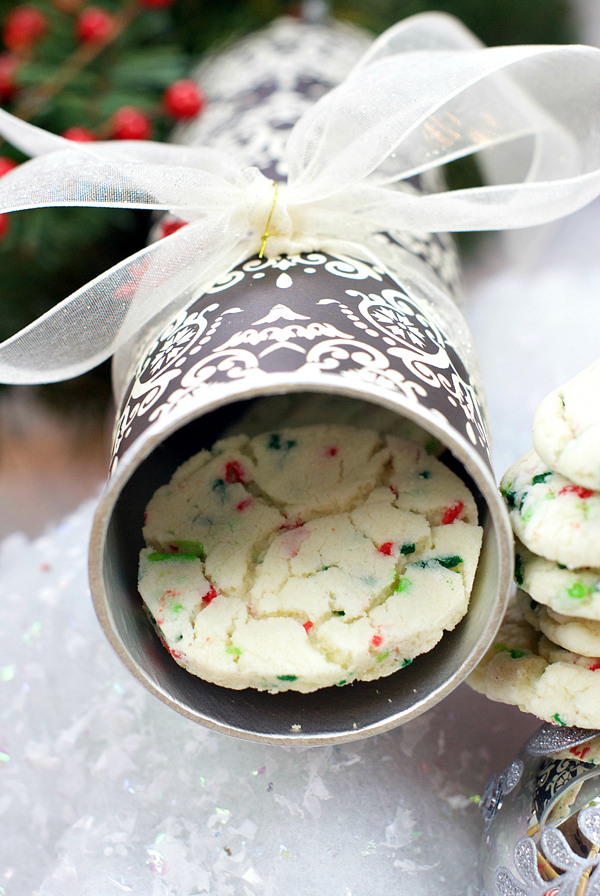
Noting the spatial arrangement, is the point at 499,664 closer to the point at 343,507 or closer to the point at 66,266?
the point at 343,507

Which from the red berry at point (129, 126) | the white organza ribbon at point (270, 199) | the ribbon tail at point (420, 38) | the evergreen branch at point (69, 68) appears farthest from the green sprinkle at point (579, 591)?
the evergreen branch at point (69, 68)

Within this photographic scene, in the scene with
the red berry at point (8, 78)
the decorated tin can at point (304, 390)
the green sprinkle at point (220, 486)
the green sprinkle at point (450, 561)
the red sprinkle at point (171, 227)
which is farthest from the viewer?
the red berry at point (8, 78)

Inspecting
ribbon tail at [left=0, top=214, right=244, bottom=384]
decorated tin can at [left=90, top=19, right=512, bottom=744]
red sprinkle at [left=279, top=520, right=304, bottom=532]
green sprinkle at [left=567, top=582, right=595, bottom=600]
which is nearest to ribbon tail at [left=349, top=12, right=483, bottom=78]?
decorated tin can at [left=90, top=19, right=512, bottom=744]

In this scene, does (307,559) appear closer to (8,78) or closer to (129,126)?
(129,126)

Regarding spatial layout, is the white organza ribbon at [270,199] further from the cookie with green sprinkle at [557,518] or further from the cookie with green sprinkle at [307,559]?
the cookie with green sprinkle at [557,518]

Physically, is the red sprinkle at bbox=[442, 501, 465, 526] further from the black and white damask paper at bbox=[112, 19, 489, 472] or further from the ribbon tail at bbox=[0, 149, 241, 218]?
the ribbon tail at bbox=[0, 149, 241, 218]

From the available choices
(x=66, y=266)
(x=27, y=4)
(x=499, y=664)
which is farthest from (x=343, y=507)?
(x=27, y=4)

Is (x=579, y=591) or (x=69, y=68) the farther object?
(x=69, y=68)

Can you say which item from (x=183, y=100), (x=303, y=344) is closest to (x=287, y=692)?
(x=303, y=344)
